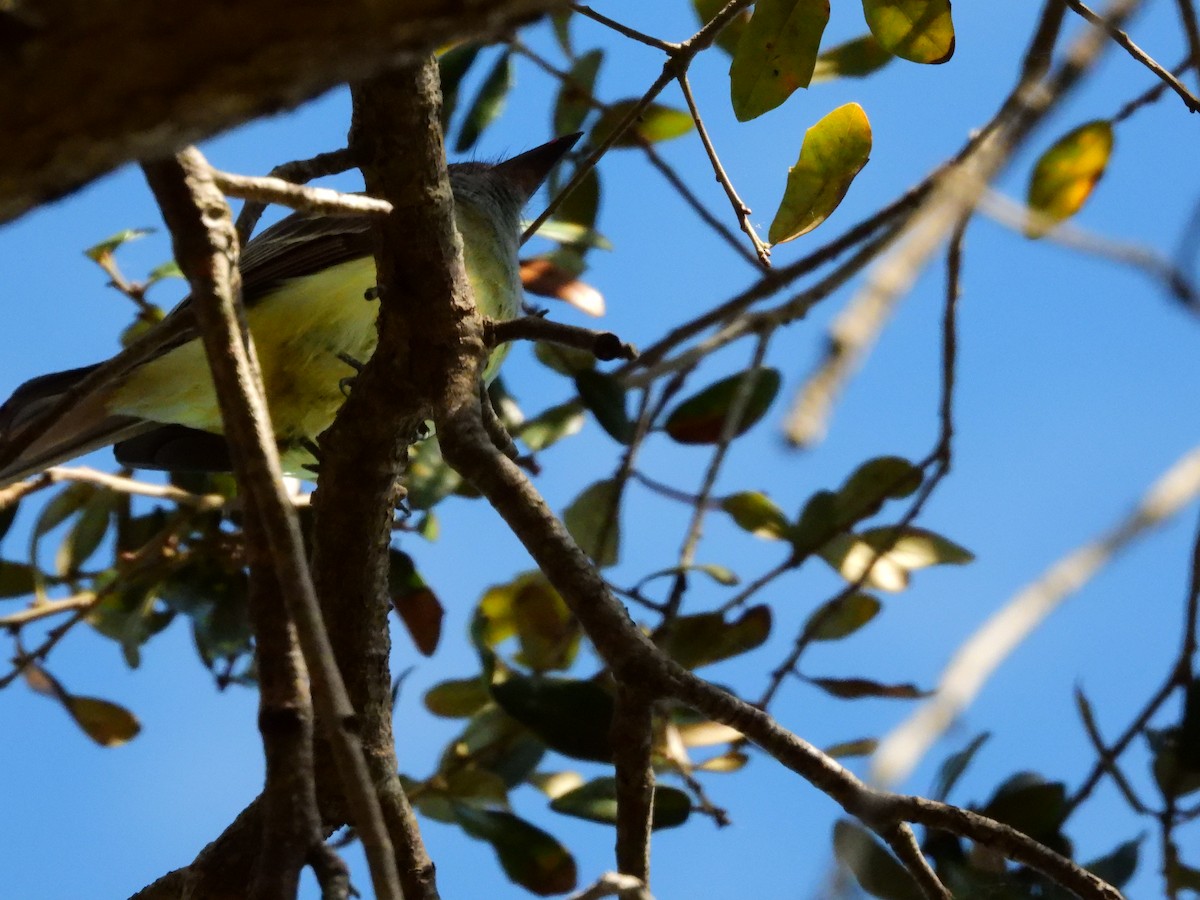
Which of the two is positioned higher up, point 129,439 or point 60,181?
point 129,439

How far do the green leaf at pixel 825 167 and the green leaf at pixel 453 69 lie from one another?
1.51m

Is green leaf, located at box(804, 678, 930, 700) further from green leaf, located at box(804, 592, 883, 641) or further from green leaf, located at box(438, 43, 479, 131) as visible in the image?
green leaf, located at box(438, 43, 479, 131)

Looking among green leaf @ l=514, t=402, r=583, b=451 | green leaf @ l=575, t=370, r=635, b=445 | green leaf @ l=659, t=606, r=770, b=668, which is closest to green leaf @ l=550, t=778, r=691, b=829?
green leaf @ l=659, t=606, r=770, b=668

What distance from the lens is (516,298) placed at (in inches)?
135

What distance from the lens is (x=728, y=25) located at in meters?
2.99

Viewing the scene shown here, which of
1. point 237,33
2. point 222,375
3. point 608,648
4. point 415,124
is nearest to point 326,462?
point 415,124

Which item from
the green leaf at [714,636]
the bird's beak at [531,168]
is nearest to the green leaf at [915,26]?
the green leaf at [714,636]

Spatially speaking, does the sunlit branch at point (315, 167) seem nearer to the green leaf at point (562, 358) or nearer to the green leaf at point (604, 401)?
the green leaf at point (604, 401)

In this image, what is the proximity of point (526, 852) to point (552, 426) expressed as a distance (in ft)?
3.85

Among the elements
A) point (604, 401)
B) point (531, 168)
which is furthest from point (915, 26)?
point (531, 168)

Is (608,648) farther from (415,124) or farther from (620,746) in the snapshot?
(415,124)

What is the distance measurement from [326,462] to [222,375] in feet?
3.28

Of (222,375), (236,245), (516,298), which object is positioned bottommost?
(222,375)

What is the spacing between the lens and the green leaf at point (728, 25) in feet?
9.69
